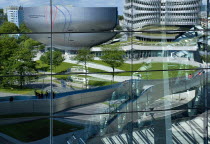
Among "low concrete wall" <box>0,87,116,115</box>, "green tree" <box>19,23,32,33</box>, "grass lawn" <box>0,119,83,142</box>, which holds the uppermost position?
"green tree" <box>19,23,32,33</box>

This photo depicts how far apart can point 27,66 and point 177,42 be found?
399cm

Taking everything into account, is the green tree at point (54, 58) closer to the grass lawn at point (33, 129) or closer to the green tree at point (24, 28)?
the green tree at point (24, 28)

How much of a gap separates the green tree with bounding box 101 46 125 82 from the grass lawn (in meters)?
1.91

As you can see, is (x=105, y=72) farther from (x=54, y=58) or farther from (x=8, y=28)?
(x=8, y=28)

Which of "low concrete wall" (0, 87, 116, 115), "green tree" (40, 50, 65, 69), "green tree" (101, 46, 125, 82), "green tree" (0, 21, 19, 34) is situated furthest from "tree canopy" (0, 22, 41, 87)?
"green tree" (101, 46, 125, 82)

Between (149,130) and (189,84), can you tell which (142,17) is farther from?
(149,130)

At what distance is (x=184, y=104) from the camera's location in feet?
37.7

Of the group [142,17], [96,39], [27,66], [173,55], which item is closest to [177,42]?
[173,55]

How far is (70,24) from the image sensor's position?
10.7m

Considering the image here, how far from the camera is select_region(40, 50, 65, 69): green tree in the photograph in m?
10.7

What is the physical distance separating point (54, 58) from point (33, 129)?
191cm

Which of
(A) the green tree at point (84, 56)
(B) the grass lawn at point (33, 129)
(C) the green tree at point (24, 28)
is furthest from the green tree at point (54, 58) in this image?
(B) the grass lawn at point (33, 129)

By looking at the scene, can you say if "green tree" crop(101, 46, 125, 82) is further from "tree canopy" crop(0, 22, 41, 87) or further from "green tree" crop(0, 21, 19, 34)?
"green tree" crop(0, 21, 19, 34)

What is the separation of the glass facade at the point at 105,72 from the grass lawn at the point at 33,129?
0.03 m
